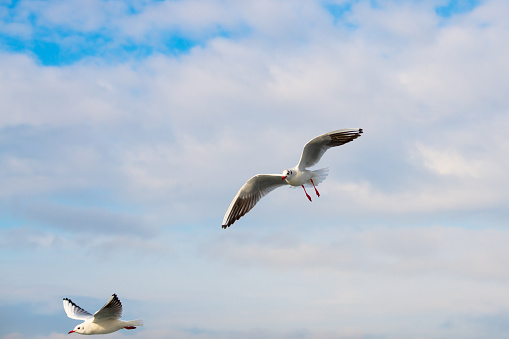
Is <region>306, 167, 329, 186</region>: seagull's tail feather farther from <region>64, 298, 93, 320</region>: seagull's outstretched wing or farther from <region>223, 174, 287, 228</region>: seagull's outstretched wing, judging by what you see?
<region>64, 298, 93, 320</region>: seagull's outstretched wing

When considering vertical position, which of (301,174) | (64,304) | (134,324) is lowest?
(134,324)

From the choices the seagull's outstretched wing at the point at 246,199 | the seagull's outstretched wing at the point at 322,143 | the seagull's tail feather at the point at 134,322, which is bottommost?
the seagull's tail feather at the point at 134,322

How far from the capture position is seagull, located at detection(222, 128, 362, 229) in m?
22.4

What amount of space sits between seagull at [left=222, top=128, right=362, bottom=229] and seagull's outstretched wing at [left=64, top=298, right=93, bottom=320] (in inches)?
316

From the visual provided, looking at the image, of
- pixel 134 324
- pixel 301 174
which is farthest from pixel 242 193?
pixel 134 324

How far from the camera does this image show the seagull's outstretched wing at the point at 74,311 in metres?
27.0

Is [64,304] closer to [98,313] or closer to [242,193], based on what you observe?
[98,313]

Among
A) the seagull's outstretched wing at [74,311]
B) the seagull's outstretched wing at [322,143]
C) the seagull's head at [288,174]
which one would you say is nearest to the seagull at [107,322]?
the seagull's outstretched wing at [74,311]

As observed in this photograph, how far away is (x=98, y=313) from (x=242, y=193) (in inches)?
280

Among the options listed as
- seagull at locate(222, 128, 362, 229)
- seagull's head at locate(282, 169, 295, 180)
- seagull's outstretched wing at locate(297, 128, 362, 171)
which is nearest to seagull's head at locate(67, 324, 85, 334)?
seagull at locate(222, 128, 362, 229)

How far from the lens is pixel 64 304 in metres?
28.7

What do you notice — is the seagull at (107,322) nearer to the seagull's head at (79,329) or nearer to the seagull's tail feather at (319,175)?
the seagull's head at (79,329)

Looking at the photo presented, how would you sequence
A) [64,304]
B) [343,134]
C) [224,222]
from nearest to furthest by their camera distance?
[343,134] < [224,222] < [64,304]

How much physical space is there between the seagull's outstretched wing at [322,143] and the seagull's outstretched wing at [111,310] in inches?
328
